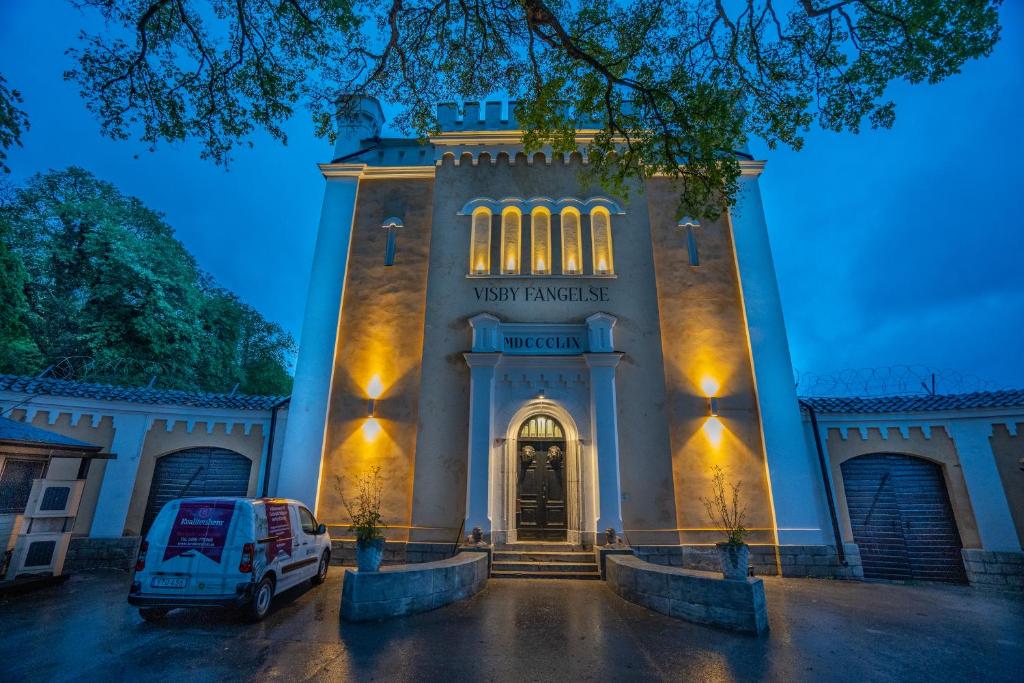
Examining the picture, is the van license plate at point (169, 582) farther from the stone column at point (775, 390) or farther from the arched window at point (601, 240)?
the stone column at point (775, 390)

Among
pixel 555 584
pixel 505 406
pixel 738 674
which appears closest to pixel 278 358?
pixel 505 406

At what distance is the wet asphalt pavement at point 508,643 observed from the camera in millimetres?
4641

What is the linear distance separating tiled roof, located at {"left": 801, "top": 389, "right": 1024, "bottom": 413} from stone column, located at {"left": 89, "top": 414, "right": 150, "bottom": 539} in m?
18.3

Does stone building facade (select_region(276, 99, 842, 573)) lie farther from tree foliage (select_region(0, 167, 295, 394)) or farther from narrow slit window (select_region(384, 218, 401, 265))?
tree foliage (select_region(0, 167, 295, 394))

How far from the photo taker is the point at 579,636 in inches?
230

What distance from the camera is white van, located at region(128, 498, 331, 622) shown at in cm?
605

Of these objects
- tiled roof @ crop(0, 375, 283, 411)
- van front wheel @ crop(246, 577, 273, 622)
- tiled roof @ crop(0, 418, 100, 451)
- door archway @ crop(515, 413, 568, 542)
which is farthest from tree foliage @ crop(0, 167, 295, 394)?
door archway @ crop(515, 413, 568, 542)

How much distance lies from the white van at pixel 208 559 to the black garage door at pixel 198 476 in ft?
19.4

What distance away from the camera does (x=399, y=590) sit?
21.6 feet

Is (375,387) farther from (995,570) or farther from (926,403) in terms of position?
(995,570)

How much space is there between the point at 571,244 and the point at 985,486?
11985mm

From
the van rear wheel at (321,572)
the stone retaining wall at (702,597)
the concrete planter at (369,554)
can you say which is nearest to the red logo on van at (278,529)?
the concrete planter at (369,554)

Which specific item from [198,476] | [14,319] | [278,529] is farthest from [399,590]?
[14,319]

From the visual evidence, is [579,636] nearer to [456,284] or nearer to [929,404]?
[456,284]
